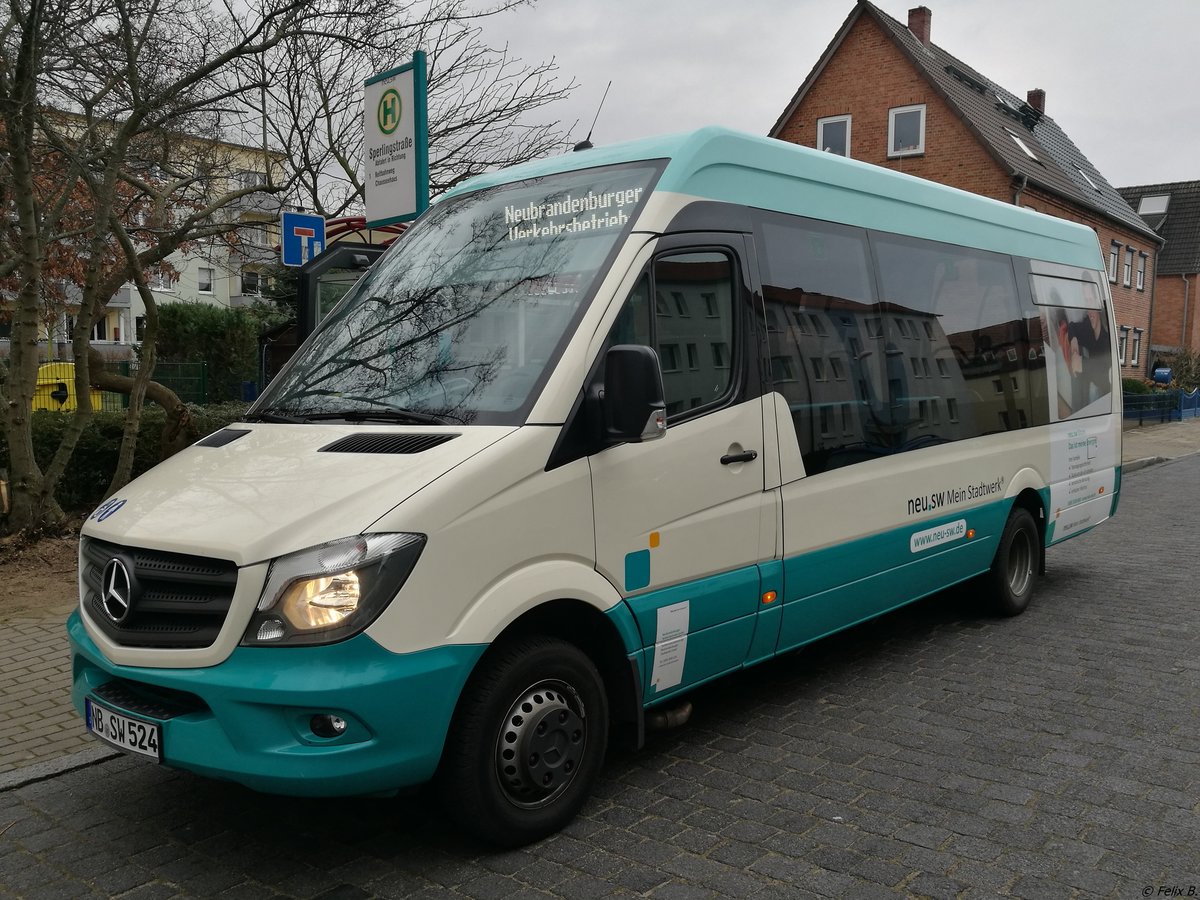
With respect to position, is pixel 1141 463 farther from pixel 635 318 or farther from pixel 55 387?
pixel 55 387

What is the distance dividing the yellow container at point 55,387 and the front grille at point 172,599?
17507mm

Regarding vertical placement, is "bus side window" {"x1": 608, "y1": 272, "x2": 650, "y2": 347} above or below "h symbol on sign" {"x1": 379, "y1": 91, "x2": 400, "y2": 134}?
below

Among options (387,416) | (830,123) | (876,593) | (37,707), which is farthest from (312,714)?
(830,123)

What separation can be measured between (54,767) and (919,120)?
3092 cm

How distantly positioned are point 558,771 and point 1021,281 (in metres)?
5.02

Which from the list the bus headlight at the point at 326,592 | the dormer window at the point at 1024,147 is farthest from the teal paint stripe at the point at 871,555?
the dormer window at the point at 1024,147

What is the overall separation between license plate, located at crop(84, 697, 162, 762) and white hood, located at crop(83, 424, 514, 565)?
0.57m

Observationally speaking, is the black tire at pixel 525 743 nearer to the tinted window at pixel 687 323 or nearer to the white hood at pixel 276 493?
the white hood at pixel 276 493

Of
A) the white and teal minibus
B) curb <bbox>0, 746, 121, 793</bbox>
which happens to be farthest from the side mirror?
curb <bbox>0, 746, 121, 793</bbox>

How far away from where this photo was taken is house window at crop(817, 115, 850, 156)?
1277 inches

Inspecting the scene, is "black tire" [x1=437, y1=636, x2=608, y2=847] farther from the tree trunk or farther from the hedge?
the hedge

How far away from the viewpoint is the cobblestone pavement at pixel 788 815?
3.48 meters

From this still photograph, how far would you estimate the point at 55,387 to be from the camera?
1967 cm

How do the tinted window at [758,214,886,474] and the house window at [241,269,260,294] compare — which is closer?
the tinted window at [758,214,886,474]
